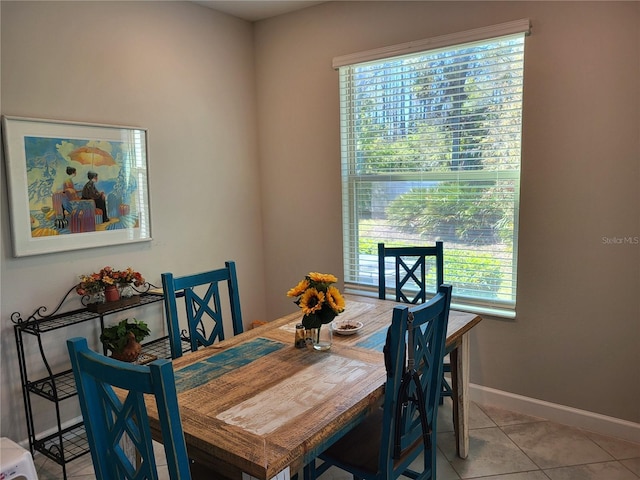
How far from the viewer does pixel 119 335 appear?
2654 mm

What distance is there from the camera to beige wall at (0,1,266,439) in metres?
2.46

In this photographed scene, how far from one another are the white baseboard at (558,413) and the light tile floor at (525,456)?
1.6 inches

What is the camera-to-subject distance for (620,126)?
241 centimetres

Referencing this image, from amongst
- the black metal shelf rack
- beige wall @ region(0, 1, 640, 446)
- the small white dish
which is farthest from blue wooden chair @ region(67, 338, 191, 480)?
beige wall @ region(0, 1, 640, 446)

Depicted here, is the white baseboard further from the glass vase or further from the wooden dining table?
the glass vase

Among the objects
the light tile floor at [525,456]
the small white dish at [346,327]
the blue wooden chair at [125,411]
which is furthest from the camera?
the light tile floor at [525,456]

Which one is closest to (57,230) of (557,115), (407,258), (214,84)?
(214,84)

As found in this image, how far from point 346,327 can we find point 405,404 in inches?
24.9

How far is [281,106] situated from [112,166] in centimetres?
143

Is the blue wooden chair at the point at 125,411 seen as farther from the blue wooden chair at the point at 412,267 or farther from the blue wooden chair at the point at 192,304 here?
the blue wooden chair at the point at 412,267

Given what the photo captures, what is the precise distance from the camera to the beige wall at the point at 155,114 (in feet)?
8.07

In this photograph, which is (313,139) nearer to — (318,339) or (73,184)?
(73,184)

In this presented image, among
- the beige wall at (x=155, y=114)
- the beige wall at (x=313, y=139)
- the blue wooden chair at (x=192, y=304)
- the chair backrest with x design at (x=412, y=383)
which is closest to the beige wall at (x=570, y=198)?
the beige wall at (x=313, y=139)

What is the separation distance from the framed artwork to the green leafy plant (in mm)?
513
